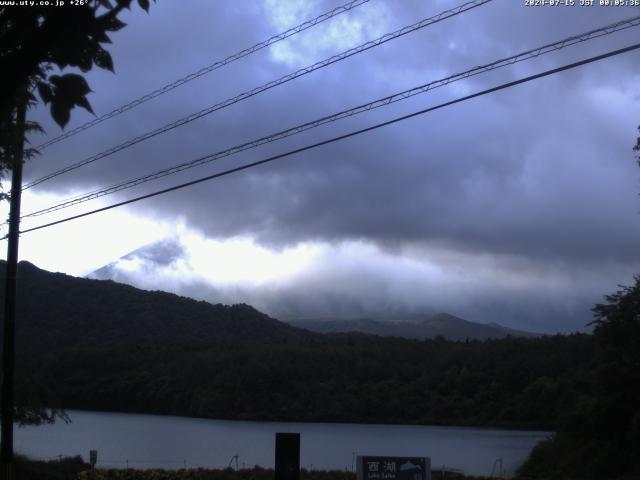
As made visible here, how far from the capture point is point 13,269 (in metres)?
19.3

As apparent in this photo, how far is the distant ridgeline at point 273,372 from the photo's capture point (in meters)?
69.4

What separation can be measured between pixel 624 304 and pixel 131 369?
6011 centimetres

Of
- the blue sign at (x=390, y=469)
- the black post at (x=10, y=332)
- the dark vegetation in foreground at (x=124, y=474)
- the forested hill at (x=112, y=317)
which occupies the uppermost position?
the forested hill at (x=112, y=317)

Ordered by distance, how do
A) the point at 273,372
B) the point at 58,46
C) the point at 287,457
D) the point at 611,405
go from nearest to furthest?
the point at 58,46
the point at 287,457
the point at 611,405
the point at 273,372

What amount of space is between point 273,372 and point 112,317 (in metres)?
20.5

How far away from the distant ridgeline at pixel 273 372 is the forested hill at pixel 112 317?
21cm

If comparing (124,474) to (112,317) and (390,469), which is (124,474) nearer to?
(390,469)

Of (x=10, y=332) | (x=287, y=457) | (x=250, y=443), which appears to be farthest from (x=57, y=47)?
(x=250, y=443)

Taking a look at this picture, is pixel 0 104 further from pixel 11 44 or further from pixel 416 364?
pixel 416 364

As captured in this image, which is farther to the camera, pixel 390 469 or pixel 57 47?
pixel 390 469

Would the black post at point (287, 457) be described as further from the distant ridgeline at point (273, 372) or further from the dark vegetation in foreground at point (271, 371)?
the distant ridgeline at point (273, 372)

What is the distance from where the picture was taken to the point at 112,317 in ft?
299

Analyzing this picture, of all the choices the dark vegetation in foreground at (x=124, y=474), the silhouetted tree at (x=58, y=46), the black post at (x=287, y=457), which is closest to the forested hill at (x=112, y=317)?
the dark vegetation in foreground at (x=124, y=474)

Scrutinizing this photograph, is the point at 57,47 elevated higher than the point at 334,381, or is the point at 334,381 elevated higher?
the point at 57,47
